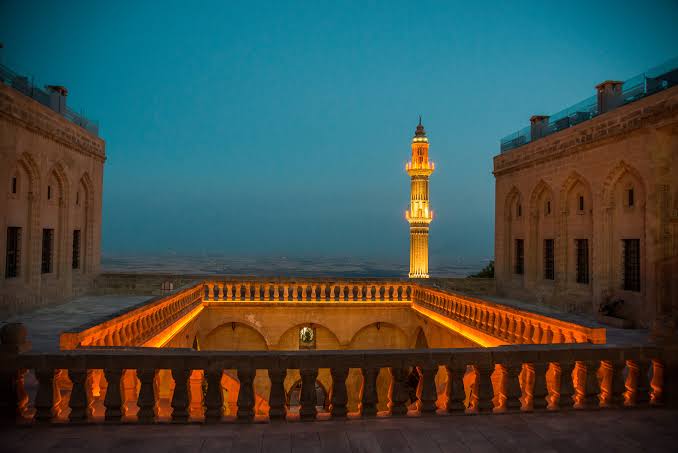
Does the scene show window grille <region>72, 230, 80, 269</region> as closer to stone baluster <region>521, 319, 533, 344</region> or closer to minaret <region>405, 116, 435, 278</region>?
stone baluster <region>521, 319, 533, 344</region>

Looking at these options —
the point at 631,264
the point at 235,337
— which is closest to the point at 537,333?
the point at 631,264

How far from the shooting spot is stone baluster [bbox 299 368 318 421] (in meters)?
4.29

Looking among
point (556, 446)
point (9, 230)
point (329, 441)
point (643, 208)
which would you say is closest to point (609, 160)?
point (643, 208)

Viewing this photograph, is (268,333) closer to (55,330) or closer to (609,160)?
(55,330)

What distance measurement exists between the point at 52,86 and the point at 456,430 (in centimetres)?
1674

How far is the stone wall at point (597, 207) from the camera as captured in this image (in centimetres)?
1209

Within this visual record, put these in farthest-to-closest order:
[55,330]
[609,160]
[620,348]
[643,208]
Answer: [609,160] < [643,208] < [55,330] < [620,348]

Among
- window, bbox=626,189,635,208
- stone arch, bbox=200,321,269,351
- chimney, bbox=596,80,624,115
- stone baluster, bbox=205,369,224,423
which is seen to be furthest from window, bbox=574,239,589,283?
stone baluster, bbox=205,369,224,423

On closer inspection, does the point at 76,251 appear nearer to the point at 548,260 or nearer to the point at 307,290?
the point at 307,290

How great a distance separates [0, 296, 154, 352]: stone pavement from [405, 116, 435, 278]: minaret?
15117 mm

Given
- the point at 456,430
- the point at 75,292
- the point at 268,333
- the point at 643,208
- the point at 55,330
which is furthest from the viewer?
the point at 75,292

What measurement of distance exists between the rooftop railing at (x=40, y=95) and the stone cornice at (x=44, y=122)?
361 millimetres

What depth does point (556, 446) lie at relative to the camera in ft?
12.7

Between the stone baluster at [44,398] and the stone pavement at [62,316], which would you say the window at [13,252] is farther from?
the stone baluster at [44,398]
